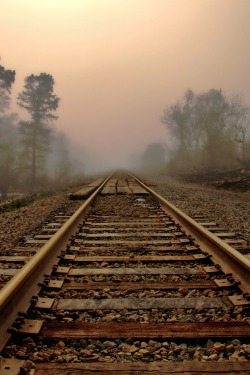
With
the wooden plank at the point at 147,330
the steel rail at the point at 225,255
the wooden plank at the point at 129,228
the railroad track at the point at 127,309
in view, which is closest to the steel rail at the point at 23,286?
the railroad track at the point at 127,309

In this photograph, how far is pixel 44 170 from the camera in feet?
146

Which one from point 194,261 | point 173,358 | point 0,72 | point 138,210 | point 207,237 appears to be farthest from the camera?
point 0,72

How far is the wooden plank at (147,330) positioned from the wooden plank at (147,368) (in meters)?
0.29

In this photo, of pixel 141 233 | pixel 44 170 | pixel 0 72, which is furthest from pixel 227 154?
pixel 141 233

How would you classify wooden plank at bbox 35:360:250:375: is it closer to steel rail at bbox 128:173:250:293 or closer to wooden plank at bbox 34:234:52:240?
steel rail at bbox 128:173:250:293

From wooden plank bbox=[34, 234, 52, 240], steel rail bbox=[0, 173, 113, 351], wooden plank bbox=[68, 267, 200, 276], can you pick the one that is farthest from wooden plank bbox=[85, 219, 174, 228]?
wooden plank bbox=[68, 267, 200, 276]

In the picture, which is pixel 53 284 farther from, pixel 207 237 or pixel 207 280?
pixel 207 237

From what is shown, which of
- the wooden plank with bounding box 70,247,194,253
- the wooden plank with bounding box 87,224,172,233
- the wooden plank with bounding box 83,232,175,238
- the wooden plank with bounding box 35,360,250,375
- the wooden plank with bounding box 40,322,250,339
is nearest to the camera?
the wooden plank with bounding box 35,360,250,375

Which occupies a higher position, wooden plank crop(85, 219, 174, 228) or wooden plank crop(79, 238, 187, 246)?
wooden plank crop(85, 219, 174, 228)

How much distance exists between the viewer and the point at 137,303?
2.63m

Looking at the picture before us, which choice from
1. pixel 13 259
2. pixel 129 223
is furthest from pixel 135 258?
pixel 129 223

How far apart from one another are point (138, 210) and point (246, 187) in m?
10.2

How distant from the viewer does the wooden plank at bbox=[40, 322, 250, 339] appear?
2.12m

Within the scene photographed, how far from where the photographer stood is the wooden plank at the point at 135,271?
3355 millimetres
